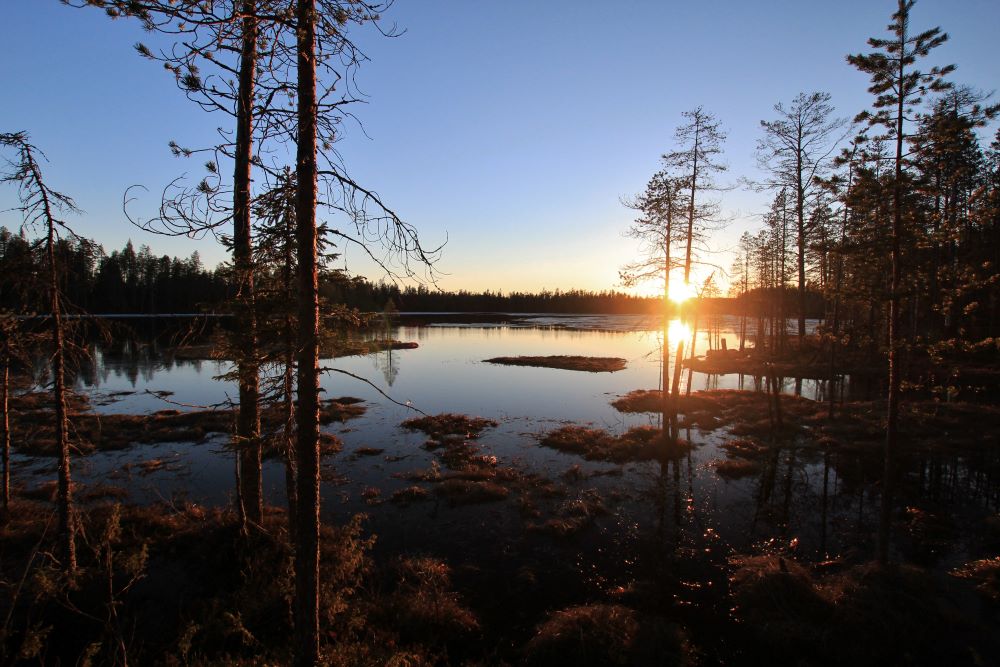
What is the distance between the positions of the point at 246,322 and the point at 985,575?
15.7 metres

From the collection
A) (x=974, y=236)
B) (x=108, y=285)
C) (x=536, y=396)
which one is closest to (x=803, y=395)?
(x=536, y=396)

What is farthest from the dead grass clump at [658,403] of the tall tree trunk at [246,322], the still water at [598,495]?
the tall tree trunk at [246,322]

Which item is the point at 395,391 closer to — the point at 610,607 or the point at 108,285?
the point at 610,607

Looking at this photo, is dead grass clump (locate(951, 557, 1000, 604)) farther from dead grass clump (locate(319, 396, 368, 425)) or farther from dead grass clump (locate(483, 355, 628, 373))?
dead grass clump (locate(483, 355, 628, 373))

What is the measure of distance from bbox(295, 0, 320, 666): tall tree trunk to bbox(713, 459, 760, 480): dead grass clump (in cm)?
1492

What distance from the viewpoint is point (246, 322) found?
7859 millimetres

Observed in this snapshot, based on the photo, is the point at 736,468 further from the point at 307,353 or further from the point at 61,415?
the point at 61,415

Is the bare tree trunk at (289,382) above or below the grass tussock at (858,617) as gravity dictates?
above

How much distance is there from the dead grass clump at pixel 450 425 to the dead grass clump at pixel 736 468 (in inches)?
426

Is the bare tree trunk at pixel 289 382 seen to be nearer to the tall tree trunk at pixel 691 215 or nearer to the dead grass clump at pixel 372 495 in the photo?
the dead grass clump at pixel 372 495

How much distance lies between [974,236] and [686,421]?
116ft

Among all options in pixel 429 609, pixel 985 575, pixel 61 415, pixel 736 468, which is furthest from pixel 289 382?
pixel 736 468

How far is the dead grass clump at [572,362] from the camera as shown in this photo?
43925mm

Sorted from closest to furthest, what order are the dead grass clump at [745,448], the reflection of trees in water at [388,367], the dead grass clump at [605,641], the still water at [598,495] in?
the dead grass clump at [605,641], the still water at [598,495], the dead grass clump at [745,448], the reflection of trees in water at [388,367]
